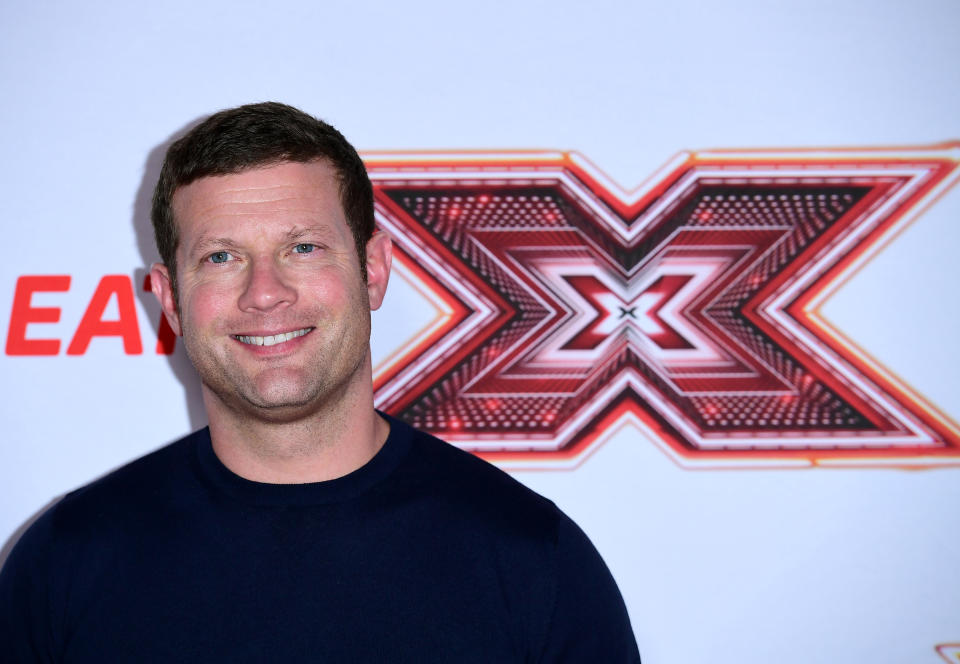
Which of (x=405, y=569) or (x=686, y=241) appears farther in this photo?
(x=686, y=241)

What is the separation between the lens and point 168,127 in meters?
1.46

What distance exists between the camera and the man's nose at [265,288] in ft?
3.41

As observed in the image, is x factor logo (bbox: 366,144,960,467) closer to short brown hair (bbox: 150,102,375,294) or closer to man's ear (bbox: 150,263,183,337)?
short brown hair (bbox: 150,102,375,294)

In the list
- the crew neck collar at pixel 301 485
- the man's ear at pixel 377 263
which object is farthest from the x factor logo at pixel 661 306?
the crew neck collar at pixel 301 485

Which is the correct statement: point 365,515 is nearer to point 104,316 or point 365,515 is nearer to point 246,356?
point 246,356

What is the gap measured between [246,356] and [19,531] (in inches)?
28.9

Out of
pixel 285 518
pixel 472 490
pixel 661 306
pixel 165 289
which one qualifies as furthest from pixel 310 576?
pixel 661 306

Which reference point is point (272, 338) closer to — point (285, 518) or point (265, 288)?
point (265, 288)

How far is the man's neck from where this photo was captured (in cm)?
110

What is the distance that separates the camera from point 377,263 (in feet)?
4.00

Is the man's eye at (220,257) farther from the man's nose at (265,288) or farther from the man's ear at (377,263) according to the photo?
the man's ear at (377,263)

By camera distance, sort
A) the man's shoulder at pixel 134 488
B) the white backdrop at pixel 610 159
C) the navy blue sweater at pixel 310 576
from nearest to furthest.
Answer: the navy blue sweater at pixel 310 576, the man's shoulder at pixel 134 488, the white backdrop at pixel 610 159

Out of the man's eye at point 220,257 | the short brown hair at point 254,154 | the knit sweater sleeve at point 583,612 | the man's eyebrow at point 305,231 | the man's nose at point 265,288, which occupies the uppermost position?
the short brown hair at point 254,154

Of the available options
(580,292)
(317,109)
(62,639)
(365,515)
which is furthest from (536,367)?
(62,639)
